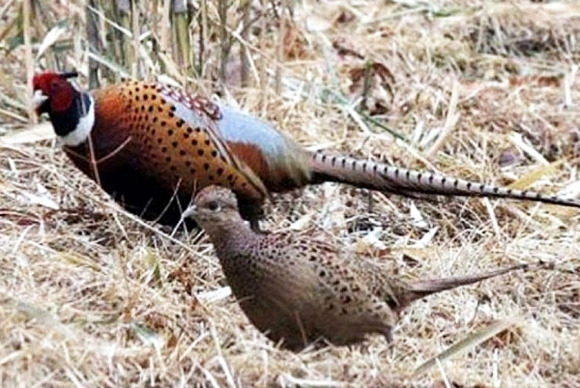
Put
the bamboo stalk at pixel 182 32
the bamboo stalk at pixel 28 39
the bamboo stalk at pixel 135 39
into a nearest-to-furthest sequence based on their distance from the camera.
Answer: the bamboo stalk at pixel 135 39 < the bamboo stalk at pixel 28 39 < the bamboo stalk at pixel 182 32

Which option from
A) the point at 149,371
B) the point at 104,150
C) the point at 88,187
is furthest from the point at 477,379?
the point at 88,187

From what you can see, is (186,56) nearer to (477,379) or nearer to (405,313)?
(405,313)

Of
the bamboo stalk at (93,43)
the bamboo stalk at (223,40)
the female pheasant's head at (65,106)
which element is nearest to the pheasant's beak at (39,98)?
the female pheasant's head at (65,106)

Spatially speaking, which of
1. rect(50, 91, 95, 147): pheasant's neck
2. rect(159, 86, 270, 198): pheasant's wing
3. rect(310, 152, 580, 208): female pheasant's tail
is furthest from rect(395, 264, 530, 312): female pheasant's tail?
rect(50, 91, 95, 147): pheasant's neck

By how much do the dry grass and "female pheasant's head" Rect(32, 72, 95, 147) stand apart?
0.26 m

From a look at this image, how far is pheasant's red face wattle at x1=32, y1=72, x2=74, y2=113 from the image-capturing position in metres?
4.63

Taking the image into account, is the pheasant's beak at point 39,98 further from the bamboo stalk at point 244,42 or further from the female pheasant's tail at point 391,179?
the bamboo stalk at point 244,42

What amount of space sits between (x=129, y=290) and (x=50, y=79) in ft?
2.75

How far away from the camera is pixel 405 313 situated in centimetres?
430

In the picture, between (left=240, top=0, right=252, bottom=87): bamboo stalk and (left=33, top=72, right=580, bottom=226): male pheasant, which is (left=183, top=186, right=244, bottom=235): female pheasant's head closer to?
(left=33, top=72, right=580, bottom=226): male pheasant

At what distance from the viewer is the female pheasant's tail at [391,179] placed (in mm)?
4578

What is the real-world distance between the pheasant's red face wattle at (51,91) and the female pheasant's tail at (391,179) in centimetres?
73

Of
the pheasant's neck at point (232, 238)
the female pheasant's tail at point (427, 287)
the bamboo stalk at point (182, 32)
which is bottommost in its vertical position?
the female pheasant's tail at point (427, 287)

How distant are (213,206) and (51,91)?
1.02m
